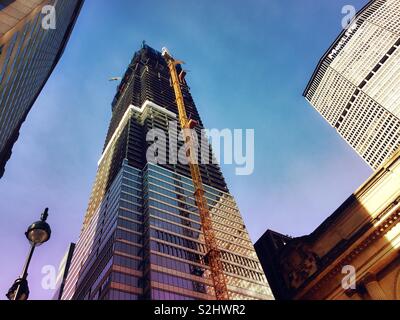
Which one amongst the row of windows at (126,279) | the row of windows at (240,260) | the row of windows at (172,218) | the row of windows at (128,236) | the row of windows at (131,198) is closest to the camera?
the row of windows at (126,279)

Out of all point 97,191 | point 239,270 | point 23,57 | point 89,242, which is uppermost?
point 97,191

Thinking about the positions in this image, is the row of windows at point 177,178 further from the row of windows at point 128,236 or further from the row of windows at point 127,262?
the row of windows at point 127,262

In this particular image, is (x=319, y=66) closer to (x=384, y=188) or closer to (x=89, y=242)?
(x=89, y=242)

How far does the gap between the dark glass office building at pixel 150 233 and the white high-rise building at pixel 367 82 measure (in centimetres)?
6428

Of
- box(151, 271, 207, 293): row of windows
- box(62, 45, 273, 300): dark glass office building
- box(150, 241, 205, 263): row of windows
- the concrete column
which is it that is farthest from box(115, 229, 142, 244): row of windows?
the concrete column

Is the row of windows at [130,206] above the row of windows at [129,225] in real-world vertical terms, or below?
above

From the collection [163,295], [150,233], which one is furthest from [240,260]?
[163,295]

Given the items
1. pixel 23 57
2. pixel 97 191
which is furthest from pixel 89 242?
pixel 23 57

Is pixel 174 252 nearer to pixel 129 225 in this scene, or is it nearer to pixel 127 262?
pixel 127 262

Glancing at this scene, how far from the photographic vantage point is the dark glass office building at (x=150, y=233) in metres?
74.2

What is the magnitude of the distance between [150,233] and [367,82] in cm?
11106

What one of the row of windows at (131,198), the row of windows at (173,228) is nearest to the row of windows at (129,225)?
the row of windows at (173,228)
